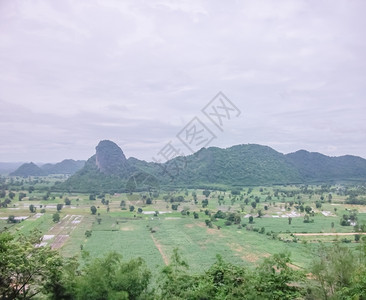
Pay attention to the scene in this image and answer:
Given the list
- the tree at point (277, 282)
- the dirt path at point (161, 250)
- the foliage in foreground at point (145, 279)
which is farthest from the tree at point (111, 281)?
the dirt path at point (161, 250)

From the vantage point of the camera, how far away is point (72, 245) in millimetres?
27641

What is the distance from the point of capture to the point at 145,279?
9469mm

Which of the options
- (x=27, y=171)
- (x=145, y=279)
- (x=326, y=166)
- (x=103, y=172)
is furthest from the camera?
(x=27, y=171)

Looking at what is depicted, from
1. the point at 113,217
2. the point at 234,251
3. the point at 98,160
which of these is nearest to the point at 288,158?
the point at 98,160

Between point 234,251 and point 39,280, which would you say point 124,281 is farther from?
point 234,251

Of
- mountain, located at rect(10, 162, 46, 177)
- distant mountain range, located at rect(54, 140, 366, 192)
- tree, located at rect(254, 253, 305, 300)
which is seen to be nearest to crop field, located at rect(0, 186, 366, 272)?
tree, located at rect(254, 253, 305, 300)

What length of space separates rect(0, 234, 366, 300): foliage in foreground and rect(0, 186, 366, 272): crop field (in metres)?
6.86

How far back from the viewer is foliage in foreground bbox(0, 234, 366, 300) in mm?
8320

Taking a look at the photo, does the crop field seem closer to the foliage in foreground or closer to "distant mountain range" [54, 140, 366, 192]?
the foliage in foreground

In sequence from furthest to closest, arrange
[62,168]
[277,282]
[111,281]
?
1. [62,168]
2. [277,282]
3. [111,281]

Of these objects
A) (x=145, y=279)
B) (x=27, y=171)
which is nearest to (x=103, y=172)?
(x=145, y=279)

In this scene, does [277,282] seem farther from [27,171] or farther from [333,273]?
[27,171]

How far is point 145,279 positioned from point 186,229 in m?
26.5

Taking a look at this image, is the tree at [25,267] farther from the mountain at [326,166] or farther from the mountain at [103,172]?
the mountain at [326,166]
